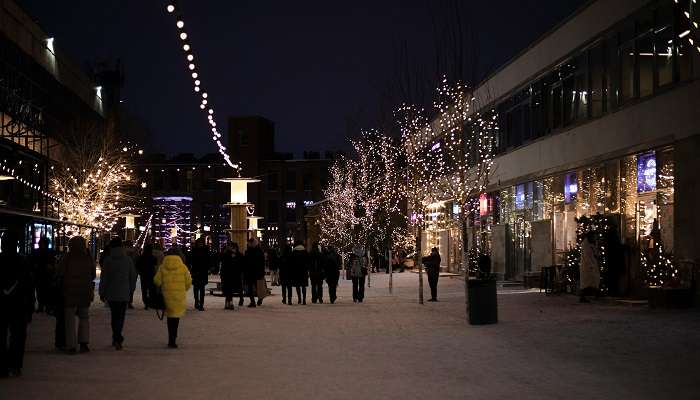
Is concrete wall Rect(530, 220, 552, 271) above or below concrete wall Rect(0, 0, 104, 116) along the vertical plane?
below

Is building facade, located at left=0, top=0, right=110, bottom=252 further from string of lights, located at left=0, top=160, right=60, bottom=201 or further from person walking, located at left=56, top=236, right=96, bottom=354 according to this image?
person walking, located at left=56, top=236, right=96, bottom=354

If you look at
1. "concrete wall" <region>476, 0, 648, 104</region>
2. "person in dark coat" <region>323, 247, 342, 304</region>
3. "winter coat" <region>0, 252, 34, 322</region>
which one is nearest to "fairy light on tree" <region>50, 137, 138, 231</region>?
"concrete wall" <region>476, 0, 648, 104</region>

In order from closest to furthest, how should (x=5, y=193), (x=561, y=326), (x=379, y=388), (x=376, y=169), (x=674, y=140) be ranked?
1. (x=379, y=388)
2. (x=561, y=326)
3. (x=674, y=140)
4. (x=5, y=193)
5. (x=376, y=169)

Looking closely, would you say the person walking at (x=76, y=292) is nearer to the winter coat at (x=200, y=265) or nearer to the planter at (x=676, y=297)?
the winter coat at (x=200, y=265)

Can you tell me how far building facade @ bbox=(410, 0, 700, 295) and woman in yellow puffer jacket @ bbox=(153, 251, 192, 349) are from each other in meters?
10.3

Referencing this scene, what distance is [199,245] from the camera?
26547mm

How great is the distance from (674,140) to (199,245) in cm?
1300

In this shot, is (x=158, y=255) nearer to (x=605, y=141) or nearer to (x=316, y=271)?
(x=316, y=271)

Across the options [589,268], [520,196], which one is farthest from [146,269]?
[520,196]

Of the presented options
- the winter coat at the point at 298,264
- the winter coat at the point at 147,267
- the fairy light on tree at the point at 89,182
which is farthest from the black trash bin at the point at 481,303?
the fairy light on tree at the point at 89,182

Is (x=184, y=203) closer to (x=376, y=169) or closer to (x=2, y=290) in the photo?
(x=376, y=169)

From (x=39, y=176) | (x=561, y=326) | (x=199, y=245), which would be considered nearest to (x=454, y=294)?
(x=199, y=245)

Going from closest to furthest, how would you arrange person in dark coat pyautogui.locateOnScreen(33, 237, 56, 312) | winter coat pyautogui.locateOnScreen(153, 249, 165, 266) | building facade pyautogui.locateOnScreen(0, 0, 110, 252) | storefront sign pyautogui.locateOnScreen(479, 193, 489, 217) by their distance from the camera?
person in dark coat pyautogui.locateOnScreen(33, 237, 56, 312) < winter coat pyautogui.locateOnScreen(153, 249, 165, 266) < building facade pyautogui.locateOnScreen(0, 0, 110, 252) < storefront sign pyautogui.locateOnScreen(479, 193, 489, 217)

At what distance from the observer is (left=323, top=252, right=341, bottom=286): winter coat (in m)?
29.3
